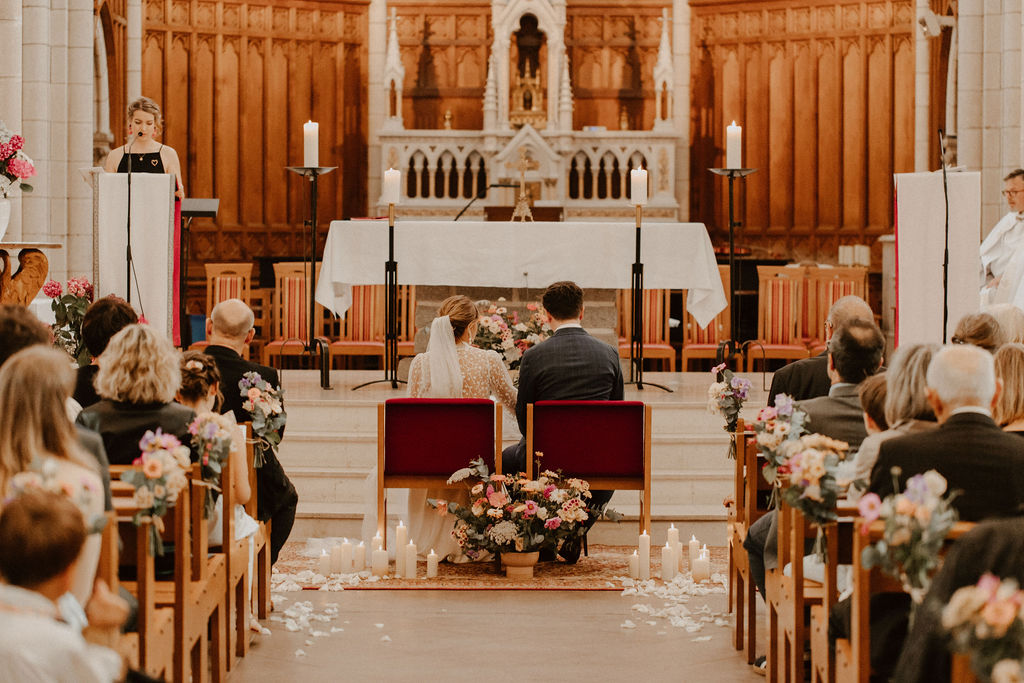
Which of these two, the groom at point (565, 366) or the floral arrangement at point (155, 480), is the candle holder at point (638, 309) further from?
the floral arrangement at point (155, 480)

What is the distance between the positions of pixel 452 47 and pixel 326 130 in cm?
144

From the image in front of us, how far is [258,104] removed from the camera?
12508 millimetres

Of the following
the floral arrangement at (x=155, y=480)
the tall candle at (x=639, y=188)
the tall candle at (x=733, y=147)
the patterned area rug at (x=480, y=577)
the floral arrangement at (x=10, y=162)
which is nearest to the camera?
the floral arrangement at (x=155, y=480)

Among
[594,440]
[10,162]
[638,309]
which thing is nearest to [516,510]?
[594,440]

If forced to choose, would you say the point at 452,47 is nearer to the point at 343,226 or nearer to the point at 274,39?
the point at 274,39

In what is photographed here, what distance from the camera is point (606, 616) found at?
4984mm

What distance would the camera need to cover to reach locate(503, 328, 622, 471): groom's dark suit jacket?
5766 mm

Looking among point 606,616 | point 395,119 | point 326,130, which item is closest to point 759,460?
point 606,616

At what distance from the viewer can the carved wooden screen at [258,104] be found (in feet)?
40.0

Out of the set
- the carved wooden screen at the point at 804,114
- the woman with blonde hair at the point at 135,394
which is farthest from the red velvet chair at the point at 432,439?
the carved wooden screen at the point at 804,114

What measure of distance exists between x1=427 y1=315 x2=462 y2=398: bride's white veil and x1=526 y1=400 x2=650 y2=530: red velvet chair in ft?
1.55

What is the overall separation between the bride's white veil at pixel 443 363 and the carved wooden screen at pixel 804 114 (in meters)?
7.27

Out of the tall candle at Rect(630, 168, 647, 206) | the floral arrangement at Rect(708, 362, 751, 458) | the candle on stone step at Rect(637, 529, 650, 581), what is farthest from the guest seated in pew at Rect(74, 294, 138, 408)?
the tall candle at Rect(630, 168, 647, 206)

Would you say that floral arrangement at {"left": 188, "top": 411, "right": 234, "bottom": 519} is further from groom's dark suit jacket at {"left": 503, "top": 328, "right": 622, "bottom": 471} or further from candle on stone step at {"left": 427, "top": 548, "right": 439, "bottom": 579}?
groom's dark suit jacket at {"left": 503, "top": 328, "right": 622, "bottom": 471}
